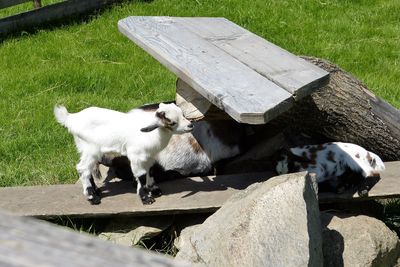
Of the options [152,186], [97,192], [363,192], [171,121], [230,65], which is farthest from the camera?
[97,192]

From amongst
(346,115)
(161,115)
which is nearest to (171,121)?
(161,115)

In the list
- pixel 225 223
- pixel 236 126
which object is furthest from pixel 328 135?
pixel 225 223

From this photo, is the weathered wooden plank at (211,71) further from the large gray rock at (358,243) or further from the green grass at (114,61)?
the green grass at (114,61)

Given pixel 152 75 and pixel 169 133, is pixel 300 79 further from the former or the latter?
pixel 152 75

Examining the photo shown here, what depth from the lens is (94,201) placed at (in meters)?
4.49

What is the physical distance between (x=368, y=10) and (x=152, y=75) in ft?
11.3

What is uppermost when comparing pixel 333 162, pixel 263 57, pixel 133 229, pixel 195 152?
pixel 263 57

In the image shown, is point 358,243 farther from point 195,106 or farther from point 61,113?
point 61,113

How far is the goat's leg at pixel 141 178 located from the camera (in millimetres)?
4289

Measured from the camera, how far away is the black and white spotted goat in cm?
446

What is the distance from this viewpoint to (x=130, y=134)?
4.26 meters

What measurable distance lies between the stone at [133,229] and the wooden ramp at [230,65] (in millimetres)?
934

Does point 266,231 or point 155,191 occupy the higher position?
point 266,231

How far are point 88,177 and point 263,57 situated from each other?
1.31 m
